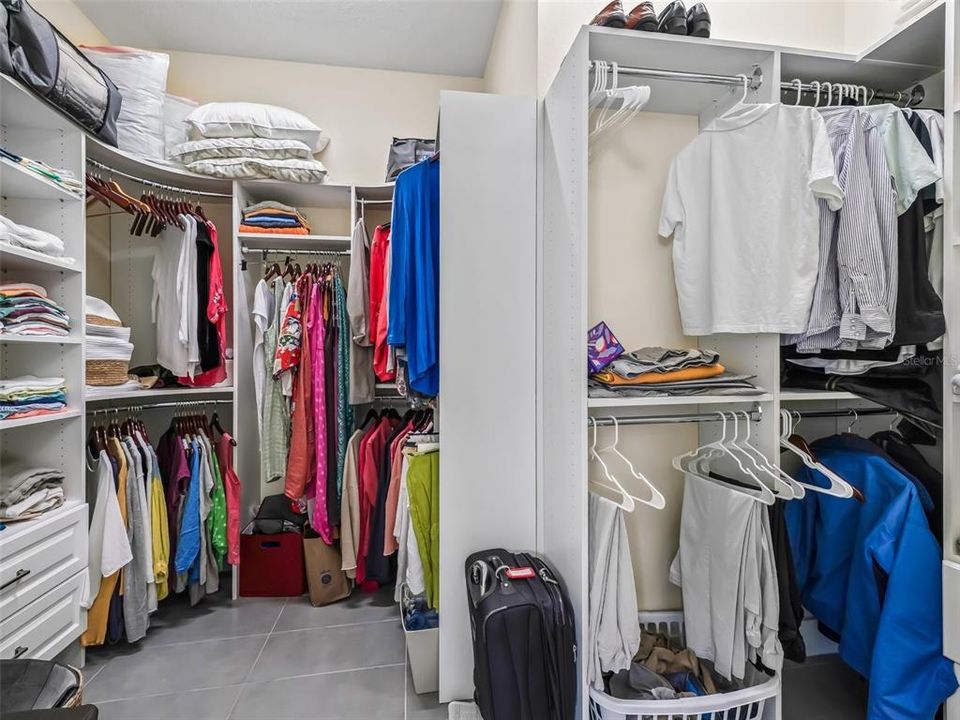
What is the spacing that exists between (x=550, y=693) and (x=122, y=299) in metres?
2.74

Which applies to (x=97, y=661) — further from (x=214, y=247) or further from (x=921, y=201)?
(x=921, y=201)

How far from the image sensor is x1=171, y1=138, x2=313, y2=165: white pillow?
7.70 feet

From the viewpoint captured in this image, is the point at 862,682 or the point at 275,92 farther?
the point at 275,92

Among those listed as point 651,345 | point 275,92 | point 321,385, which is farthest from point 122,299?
point 651,345

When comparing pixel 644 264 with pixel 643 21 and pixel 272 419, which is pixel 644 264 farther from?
pixel 272 419

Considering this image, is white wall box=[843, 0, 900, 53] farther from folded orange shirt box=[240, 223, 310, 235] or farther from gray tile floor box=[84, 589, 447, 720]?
gray tile floor box=[84, 589, 447, 720]

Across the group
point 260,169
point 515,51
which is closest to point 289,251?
point 260,169

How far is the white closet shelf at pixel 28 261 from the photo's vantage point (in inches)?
58.2

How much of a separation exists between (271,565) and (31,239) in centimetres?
172

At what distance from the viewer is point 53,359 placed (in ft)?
5.86

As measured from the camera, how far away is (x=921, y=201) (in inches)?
54.3

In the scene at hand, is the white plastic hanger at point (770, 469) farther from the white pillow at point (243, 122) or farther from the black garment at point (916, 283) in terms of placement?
the white pillow at point (243, 122)

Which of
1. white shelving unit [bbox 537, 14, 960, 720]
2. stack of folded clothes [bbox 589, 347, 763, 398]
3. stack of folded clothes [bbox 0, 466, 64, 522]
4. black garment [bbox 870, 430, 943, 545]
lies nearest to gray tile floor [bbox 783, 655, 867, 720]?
white shelving unit [bbox 537, 14, 960, 720]

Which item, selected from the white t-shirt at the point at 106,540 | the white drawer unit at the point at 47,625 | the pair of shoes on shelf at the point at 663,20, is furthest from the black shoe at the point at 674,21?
the white drawer unit at the point at 47,625
